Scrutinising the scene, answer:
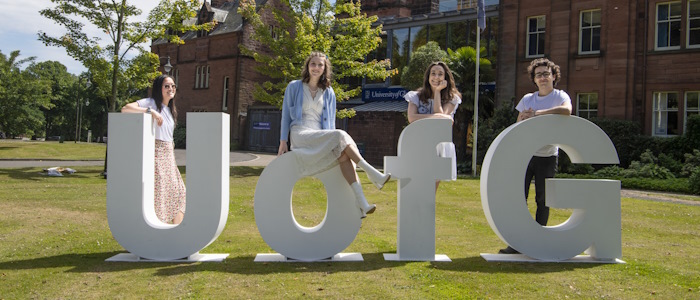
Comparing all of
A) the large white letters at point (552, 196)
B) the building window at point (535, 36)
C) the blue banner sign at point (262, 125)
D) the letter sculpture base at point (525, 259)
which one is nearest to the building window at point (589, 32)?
the building window at point (535, 36)

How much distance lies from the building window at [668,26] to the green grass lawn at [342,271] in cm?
1409

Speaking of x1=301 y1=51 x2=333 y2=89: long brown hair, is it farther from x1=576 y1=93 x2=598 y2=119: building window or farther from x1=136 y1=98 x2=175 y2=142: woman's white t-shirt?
x1=576 y1=93 x2=598 y2=119: building window

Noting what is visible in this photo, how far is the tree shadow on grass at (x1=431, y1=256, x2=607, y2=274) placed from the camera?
18.3ft

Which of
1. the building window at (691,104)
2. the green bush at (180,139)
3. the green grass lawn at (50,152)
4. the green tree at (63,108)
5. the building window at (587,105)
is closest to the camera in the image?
the building window at (691,104)

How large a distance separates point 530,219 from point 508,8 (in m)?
20.3

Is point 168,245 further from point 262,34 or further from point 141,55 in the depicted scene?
point 262,34

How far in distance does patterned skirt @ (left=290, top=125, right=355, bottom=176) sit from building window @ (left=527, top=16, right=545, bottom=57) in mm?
19907

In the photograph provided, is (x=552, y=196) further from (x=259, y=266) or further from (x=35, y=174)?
(x=35, y=174)

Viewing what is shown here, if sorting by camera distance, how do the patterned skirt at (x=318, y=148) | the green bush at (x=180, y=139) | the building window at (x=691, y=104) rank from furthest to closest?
1. the green bush at (x=180, y=139)
2. the building window at (x=691, y=104)
3. the patterned skirt at (x=318, y=148)

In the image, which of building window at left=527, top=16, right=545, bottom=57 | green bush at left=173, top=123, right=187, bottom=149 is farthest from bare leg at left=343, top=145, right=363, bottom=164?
green bush at left=173, top=123, right=187, bottom=149

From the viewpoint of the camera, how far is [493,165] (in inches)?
238

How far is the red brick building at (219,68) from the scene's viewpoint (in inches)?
1527

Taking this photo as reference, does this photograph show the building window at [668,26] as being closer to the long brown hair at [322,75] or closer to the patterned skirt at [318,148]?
the long brown hair at [322,75]

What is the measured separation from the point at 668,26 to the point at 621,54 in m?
1.83
